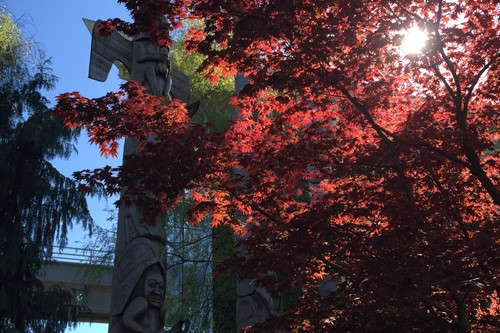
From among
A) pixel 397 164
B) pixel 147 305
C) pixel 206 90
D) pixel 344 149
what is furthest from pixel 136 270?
pixel 206 90

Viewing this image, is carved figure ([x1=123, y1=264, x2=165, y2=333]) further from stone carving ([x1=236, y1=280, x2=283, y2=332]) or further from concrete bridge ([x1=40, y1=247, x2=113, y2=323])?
concrete bridge ([x1=40, y1=247, x2=113, y2=323])

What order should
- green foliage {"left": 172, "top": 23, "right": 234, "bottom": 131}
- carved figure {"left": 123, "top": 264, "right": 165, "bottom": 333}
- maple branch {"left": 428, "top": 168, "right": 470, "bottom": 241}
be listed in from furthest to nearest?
A: green foliage {"left": 172, "top": 23, "right": 234, "bottom": 131} → carved figure {"left": 123, "top": 264, "right": 165, "bottom": 333} → maple branch {"left": 428, "top": 168, "right": 470, "bottom": 241}

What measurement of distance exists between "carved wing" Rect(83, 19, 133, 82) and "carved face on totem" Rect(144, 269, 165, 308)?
2.92 meters

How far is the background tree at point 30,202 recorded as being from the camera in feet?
35.4

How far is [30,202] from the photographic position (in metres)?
11.8

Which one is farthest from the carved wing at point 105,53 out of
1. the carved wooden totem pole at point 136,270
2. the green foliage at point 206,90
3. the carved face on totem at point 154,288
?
the green foliage at point 206,90

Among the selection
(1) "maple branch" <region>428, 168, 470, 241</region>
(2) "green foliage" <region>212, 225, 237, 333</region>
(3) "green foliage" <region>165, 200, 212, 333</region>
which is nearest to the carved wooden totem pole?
(1) "maple branch" <region>428, 168, 470, 241</region>

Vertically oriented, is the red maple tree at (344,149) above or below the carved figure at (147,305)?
above

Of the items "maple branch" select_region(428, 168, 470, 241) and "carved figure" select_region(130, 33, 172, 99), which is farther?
"carved figure" select_region(130, 33, 172, 99)

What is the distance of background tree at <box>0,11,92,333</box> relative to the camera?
10.8 meters

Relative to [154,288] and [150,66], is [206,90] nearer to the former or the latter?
[150,66]

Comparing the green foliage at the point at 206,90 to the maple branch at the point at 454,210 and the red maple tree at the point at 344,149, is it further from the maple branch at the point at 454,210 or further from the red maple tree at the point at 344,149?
the maple branch at the point at 454,210

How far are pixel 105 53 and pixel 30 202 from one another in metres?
4.95

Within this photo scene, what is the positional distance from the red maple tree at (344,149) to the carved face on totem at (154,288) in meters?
1.26
